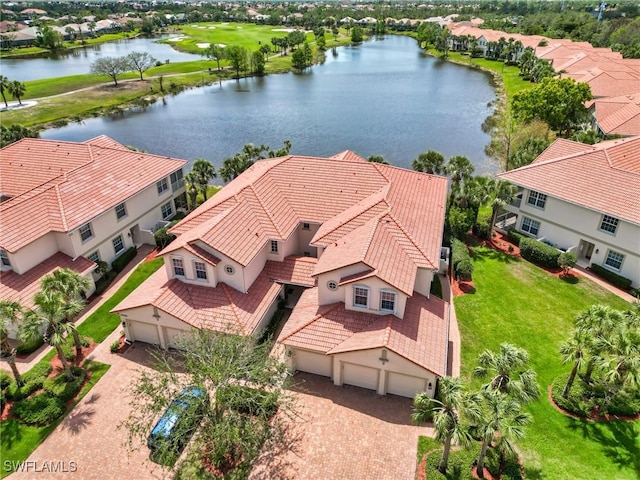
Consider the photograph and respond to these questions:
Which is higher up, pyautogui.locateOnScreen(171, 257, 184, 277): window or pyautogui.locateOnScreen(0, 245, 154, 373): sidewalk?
pyautogui.locateOnScreen(171, 257, 184, 277): window

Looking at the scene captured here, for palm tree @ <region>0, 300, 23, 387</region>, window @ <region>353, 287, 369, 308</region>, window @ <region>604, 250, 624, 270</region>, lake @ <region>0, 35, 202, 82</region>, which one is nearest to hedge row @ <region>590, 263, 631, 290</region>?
window @ <region>604, 250, 624, 270</region>

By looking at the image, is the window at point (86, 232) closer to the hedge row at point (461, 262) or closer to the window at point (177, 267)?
the window at point (177, 267)

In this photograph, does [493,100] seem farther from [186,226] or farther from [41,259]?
[41,259]

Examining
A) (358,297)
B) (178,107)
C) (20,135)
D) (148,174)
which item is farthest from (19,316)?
(178,107)

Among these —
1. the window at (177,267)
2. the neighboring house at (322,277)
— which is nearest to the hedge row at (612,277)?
the neighboring house at (322,277)

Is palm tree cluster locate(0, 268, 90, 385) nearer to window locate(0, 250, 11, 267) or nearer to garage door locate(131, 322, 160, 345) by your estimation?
garage door locate(131, 322, 160, 345)
